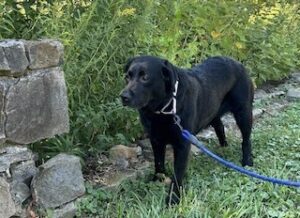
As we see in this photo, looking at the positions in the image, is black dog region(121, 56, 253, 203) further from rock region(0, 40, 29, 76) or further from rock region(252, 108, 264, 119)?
rock region(252, 108, 264, 119)

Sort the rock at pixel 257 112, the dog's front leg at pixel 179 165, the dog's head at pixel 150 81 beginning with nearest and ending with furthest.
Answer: the dog's head at pixel 150 81
the dog's front leg at pixel 179 165
the rock at pixel 257 112

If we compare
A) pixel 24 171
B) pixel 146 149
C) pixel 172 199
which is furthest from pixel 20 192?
pixel 146 149

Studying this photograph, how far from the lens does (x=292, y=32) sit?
829cm

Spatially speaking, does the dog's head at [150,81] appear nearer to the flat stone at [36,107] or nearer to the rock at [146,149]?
the flat stone at [36,107]

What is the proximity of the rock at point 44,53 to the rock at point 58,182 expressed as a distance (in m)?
0.64

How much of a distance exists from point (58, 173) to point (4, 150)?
0.43 meters

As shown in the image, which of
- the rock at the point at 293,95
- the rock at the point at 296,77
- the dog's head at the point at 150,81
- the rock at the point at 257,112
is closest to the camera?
the dog's head at the point at 150,81

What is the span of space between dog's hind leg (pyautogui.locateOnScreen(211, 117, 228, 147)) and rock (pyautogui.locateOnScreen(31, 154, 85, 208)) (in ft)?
5.74

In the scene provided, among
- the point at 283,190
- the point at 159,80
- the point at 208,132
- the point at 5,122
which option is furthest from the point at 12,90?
the point at 208,132

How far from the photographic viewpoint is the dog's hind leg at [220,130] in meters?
5.11

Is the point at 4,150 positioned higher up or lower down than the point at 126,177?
higher up

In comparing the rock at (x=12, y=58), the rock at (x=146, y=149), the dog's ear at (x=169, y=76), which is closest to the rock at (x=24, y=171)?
the rock at (x=12, y=58)

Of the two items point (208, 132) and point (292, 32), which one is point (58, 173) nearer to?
point (208, 132)

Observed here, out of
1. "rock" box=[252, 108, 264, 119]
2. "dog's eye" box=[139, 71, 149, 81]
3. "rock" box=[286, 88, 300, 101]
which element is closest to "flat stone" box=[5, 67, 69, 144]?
"dog's eye" box=[139, 71, 149, 81]
